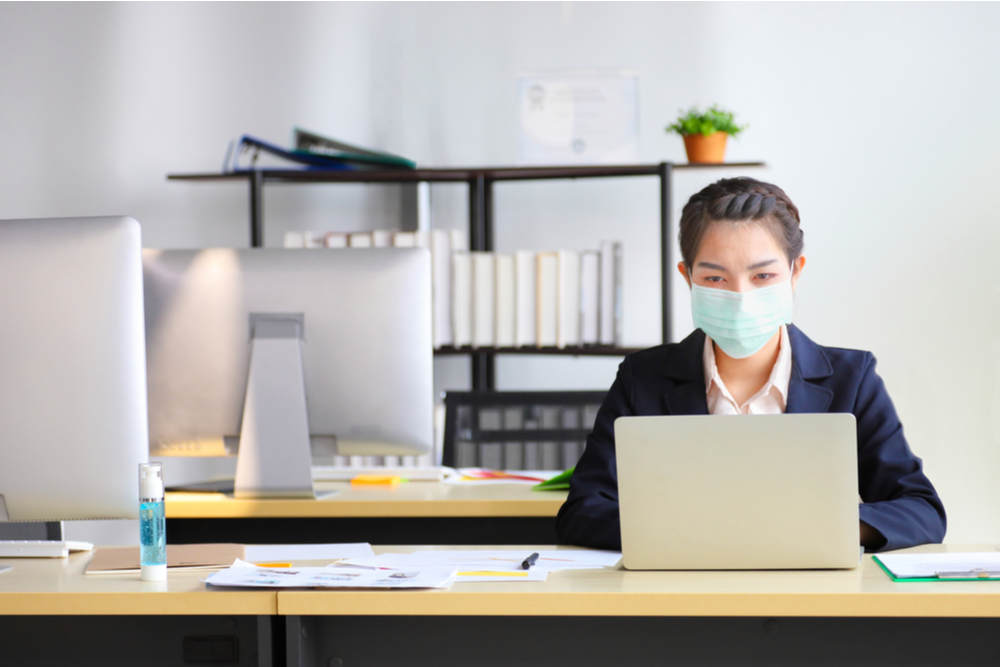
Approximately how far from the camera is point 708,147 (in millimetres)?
2814

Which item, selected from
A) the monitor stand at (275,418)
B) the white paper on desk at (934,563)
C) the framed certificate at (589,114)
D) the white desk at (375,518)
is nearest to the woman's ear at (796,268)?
the white paper on desk at (934,563)

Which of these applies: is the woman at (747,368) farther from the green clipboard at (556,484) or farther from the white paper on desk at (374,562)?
the green clipboard at (556,484)

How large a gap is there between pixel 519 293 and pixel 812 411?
4.68 ft

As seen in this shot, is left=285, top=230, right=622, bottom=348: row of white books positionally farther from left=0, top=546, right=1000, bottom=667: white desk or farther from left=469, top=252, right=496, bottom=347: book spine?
left=0, top=546, right=1000, bottom=667: white desk

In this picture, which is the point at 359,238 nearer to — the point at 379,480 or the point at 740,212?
the point at 379,480

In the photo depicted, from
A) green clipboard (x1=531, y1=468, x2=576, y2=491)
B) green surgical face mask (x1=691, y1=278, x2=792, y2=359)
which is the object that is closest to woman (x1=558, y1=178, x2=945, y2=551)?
green surgical face mask (x1=691, y1=278, x2=792, y2=359)

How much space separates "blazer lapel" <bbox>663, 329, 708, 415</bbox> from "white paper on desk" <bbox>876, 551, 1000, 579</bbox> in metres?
0.44

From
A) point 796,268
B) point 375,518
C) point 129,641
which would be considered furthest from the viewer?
point 375,518

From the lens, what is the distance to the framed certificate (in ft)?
10.0

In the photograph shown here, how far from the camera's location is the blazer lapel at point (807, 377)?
148 centimetres

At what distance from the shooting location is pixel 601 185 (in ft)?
10.3

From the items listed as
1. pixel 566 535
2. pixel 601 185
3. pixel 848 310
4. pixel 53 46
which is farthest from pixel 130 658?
pixel 53 46

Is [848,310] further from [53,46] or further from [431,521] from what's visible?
[53,46]

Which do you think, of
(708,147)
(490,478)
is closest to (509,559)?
(490,478)
